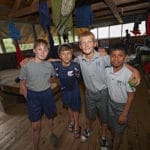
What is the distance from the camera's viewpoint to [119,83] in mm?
1622

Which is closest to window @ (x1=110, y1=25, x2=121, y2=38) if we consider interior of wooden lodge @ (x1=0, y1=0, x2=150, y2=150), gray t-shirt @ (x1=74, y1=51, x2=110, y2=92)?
interior of wooden lodge @ (x1=0, y1=0, x2=150, y2=150)

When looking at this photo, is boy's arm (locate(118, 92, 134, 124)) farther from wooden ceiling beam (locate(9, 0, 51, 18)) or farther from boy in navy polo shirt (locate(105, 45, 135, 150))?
wooden ceiling beam (locate(9, 0, 51, 18))

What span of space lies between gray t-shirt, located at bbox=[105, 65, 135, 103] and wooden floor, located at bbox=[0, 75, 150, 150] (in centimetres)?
88

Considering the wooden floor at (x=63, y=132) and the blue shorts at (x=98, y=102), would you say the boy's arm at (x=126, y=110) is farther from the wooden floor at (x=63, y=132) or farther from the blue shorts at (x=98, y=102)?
the wooden floor at (x=63, y=132)

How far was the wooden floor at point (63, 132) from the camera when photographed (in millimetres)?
2188

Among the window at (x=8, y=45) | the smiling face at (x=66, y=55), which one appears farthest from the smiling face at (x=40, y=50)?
the window at (x=8, y=45)

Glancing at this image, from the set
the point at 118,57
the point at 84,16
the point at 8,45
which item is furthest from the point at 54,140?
the point at 8,45

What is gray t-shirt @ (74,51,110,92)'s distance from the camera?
1.84 m

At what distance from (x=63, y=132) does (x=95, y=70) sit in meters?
1.29

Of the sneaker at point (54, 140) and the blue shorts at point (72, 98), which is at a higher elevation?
the blue shorts at point (72, 98)

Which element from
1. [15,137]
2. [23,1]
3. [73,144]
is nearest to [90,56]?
[73,144]

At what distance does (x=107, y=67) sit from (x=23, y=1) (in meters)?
4.08

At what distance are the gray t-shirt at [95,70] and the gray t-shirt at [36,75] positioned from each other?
Result: 0.48 meters

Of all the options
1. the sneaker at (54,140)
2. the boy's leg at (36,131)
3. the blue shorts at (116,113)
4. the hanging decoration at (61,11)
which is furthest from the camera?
the hanging decoration at (61,11)
